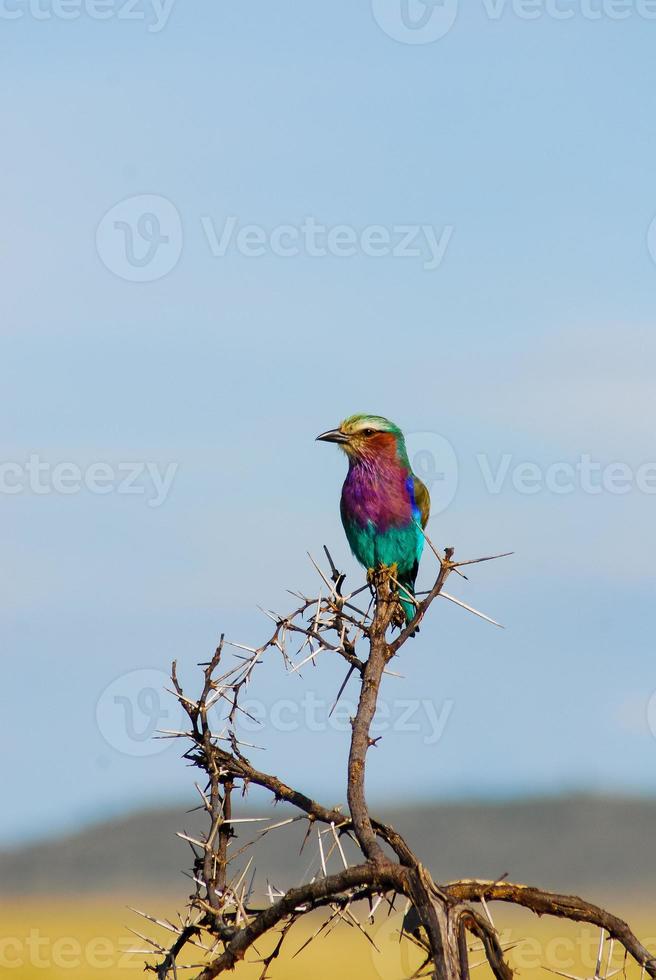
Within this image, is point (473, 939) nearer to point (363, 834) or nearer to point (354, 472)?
point (363, 834)

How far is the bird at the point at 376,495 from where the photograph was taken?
329 inches

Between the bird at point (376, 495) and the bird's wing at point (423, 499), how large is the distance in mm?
157

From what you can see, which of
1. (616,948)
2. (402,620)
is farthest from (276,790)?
(402,620)

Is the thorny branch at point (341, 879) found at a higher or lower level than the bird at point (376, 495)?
lower

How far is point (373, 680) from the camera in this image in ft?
15.1

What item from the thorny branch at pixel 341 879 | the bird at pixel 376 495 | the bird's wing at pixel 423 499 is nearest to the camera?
the thorny branch at pixel 341 879

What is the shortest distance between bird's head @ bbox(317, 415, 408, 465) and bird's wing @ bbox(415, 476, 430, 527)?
411 millimetres

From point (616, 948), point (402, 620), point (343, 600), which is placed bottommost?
point (616, 948)

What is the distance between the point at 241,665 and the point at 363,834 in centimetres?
87

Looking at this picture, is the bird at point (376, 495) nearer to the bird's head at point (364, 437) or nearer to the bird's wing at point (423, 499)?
the bird's head at point (364, 437)

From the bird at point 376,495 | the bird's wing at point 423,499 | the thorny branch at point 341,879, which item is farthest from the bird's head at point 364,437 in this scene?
the thorny branch at point 341,879

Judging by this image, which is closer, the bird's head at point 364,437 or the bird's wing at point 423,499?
the bird's head at point 364,437

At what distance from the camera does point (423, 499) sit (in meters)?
8.80

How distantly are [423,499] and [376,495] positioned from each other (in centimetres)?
52
